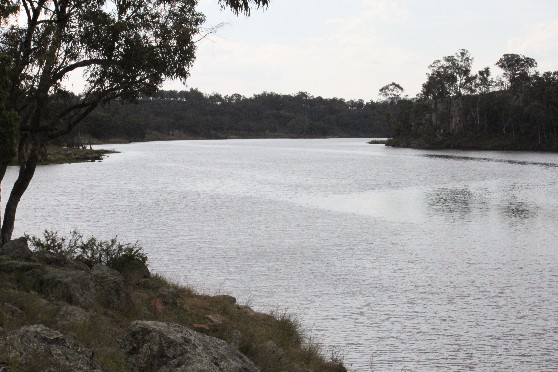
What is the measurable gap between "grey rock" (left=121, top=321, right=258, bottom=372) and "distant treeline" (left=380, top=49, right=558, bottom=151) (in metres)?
148

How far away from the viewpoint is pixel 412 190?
6631 cm

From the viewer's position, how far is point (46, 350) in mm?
8672

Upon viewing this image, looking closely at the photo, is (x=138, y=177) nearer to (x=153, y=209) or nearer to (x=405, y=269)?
(x=153, y=209)

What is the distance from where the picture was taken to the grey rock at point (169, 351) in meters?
9.75

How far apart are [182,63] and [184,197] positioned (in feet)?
130

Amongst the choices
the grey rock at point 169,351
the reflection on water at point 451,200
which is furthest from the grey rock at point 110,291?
the reflection on water at point 451,200

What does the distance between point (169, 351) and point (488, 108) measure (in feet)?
536

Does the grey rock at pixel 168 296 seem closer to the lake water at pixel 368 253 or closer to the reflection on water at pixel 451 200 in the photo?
the lake water at pixel 368 253

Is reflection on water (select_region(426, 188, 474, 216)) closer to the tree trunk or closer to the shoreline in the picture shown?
the tree trunk

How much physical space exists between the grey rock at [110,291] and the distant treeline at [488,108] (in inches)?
5717

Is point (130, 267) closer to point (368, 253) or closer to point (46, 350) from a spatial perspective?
point (46, 350)

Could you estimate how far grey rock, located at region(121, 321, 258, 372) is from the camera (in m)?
9.75

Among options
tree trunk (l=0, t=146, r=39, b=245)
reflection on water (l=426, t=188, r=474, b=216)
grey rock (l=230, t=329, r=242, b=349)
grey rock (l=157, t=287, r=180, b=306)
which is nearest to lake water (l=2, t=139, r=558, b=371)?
reflection on water (l=426, t=188, r=474, b=216)

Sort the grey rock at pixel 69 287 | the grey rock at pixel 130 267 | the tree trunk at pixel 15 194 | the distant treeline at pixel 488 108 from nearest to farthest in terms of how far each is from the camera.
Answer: the grey rock at pixel 69 287 < the tree trunk at pixel 15 194 < the grey rock at pixel 130 267 < the distant treeline at pixel 488 108
